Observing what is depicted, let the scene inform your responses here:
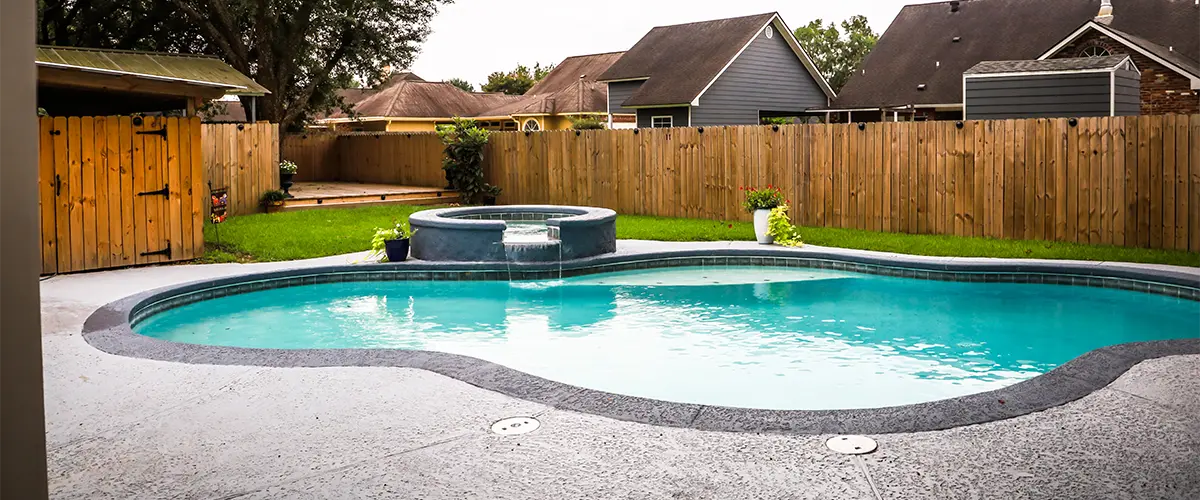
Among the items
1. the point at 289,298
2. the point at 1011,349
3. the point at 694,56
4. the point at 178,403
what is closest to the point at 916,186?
the point at 1011,349

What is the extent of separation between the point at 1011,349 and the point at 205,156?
1356 centimetres

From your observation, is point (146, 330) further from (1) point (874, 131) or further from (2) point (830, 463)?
(1) point (874, 131)

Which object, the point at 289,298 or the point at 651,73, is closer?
the point at 289,298

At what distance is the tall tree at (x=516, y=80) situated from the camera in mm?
58166

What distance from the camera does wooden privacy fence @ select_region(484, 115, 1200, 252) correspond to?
11234 mm

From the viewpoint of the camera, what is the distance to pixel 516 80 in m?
58.2

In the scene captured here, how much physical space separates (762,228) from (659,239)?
5.08ft

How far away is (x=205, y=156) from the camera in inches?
655

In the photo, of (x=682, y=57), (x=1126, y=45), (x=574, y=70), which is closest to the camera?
(x=1126, y=45)

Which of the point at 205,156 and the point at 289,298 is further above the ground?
the point at 205,156

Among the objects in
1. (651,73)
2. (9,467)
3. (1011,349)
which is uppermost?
(651,73)

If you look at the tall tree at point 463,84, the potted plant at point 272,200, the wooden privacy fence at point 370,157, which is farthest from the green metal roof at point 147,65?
the tall tree at point 463,84

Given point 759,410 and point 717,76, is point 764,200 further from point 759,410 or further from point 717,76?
point 717,76

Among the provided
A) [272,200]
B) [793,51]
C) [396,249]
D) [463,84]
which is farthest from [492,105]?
[396,249]
